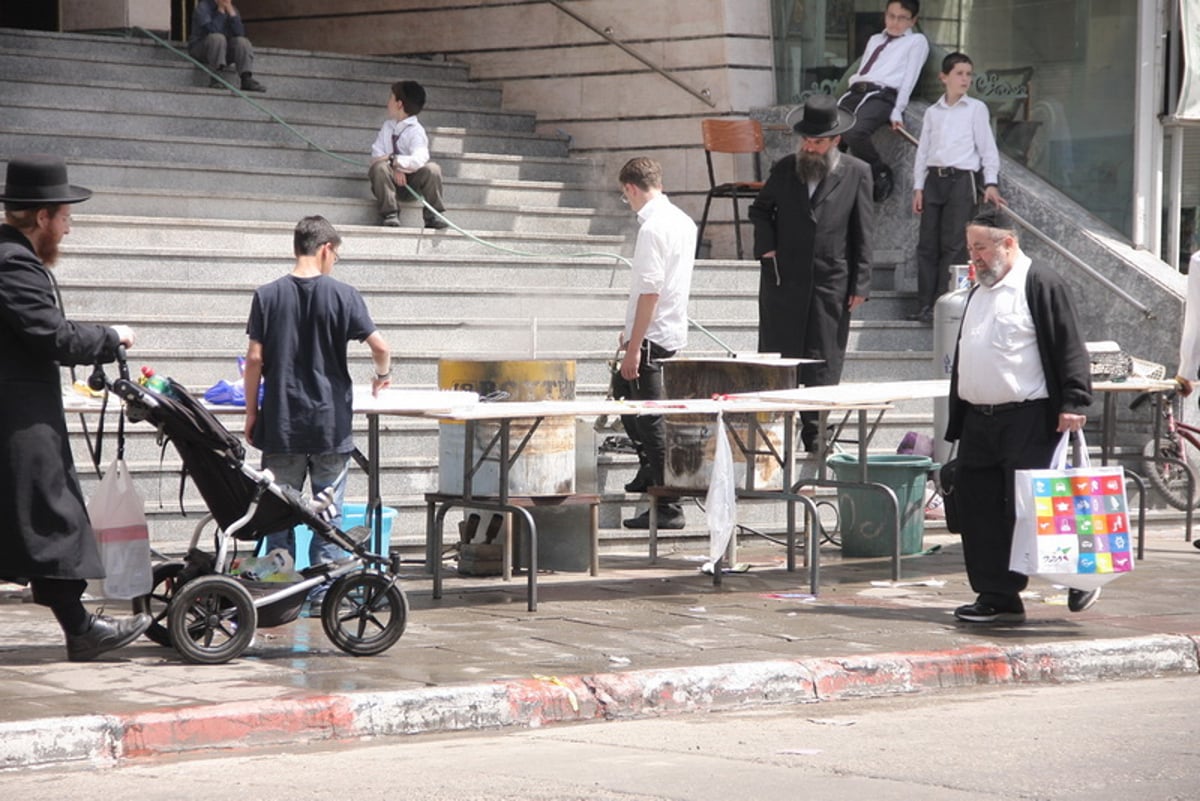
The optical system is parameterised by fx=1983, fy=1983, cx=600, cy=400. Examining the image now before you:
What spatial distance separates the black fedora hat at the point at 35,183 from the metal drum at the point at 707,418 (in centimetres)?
403

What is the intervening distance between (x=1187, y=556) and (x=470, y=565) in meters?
4.64

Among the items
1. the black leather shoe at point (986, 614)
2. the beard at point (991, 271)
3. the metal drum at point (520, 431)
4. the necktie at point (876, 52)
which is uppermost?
the necktie at point (876, 52)

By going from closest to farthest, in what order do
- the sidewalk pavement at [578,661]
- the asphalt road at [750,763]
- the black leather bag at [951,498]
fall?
1. the asphalt road at [750,763]
2. the sidewalk pavement at [578,661]
3. the black leather bag at [951,498]

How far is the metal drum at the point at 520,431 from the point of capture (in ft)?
34.8

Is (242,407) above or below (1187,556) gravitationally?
above

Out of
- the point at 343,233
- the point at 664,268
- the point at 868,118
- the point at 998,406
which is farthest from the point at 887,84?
the point at 998,406

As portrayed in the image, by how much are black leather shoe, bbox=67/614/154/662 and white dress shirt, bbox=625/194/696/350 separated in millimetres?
4013

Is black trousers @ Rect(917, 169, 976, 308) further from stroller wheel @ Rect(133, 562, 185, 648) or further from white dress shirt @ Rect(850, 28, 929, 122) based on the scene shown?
stroller wheel @ Rect(133, 562, 185, 648)

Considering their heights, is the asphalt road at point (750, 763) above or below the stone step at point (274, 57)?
below

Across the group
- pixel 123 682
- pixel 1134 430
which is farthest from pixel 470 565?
pixel 1134 430

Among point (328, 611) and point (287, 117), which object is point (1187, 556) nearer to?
point (328, 611)

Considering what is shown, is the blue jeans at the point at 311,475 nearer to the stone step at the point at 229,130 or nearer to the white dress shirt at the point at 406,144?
the white dress shirt at the point at 406,144

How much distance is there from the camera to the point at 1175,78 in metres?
15.9

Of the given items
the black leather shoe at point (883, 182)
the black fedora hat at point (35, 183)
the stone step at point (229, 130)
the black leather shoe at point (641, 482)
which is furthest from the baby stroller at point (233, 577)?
the black leather shoe at point (883, 182)
